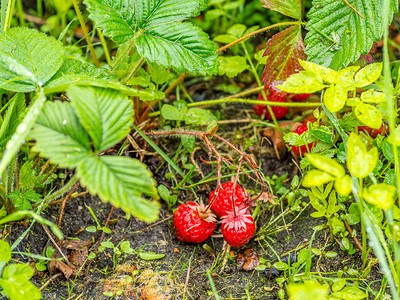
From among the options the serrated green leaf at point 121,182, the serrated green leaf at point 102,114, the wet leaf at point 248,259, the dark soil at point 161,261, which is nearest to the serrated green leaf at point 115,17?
the serrated green leaf at point 102,114

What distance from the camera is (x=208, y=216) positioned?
1.38 m

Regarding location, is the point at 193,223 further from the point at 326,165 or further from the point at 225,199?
the point at 326,165

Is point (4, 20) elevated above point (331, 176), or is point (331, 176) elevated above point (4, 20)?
point (4, 20)

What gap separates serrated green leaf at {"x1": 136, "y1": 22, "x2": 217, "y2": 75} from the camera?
4.51ft

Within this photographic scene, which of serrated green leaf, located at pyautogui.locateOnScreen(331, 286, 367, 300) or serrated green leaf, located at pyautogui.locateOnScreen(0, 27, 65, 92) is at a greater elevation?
serrated green leaf, located at pyautogui.locateOnScreen(0, 27, 65, 92)

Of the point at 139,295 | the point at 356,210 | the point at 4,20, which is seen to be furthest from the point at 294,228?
the point at 4,20

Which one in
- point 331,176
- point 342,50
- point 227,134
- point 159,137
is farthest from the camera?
point 227,134

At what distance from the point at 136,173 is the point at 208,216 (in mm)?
479

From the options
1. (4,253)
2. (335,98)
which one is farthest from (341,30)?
(4,253)

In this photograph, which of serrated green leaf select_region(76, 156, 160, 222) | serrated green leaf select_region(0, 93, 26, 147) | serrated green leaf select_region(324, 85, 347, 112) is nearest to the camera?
serrated green leaf select_region(76, 156, 160, 222)

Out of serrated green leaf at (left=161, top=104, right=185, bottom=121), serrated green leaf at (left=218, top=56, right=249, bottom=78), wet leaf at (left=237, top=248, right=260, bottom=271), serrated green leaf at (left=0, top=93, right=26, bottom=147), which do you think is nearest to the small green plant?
serrated green leaf at (left=0, top=93, right=26, bottom=147)

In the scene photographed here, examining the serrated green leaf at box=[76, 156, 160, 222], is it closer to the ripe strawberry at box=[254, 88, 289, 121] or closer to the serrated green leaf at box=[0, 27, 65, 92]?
the serrated green leaf at box=[0, 27, 65, 92]

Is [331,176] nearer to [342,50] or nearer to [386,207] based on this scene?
[386,207]

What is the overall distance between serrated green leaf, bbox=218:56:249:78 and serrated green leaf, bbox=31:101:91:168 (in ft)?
2.96
